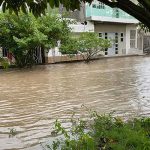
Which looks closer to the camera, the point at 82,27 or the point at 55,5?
the point at 55,5

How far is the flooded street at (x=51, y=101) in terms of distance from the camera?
7621 mm

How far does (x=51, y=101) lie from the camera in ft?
37.9

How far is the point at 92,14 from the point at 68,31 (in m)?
8.81

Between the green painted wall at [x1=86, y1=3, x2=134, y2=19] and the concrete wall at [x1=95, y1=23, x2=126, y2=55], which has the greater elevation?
the green painted wall at [x1=86, y1=3, x2=134, y2=19]

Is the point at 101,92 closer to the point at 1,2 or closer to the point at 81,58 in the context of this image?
the point at 1,2

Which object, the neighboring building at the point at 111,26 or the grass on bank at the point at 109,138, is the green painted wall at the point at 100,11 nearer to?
the neighboring building at the point at 111,26

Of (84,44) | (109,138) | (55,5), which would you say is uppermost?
(55,5)

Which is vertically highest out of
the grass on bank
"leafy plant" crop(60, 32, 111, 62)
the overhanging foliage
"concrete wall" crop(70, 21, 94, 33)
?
"concrete wall" crop(70, 21, 94, 33)

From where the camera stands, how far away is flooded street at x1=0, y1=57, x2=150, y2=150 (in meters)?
7.62

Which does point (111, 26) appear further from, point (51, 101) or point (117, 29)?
point (51, 101)

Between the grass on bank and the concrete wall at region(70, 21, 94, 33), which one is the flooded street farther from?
the concrete wall at region(70, 21, 94, 33)

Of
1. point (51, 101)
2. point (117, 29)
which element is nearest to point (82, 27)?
point (117, 29)

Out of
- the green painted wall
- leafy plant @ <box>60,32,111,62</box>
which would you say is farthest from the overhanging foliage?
the green painted wall

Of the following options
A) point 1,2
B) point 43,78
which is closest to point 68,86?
point 43,78
